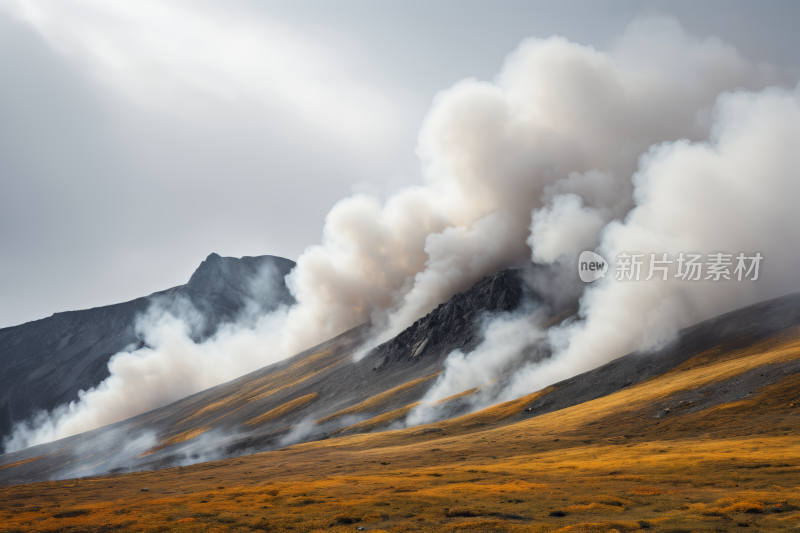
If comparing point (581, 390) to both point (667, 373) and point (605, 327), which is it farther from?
point (605, 327)

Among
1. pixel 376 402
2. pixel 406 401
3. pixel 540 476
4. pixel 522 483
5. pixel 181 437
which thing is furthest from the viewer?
pixel 181 437

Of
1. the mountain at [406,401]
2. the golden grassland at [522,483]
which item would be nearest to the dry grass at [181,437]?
the mountain at [406,401]

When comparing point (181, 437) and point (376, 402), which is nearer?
point (376, 402)

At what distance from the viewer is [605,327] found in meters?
146

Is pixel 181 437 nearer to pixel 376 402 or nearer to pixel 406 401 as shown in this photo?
pixel 376 402

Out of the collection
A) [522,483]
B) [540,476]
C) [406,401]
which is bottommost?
[406,401]

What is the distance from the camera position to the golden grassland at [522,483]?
105ft

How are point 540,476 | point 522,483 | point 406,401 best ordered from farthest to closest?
point 406,401 → point 540,476 → point 522,483

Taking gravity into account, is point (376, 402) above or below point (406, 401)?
above

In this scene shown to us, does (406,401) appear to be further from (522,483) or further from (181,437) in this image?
(522,483)

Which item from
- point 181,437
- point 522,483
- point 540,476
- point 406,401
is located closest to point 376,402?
point 406,401

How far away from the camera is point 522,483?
45750mm

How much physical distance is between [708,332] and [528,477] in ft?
311

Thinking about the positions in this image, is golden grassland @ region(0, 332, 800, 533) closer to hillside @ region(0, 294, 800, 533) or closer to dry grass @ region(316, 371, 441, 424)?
hillside @ region(0, 294, 800, 533)
